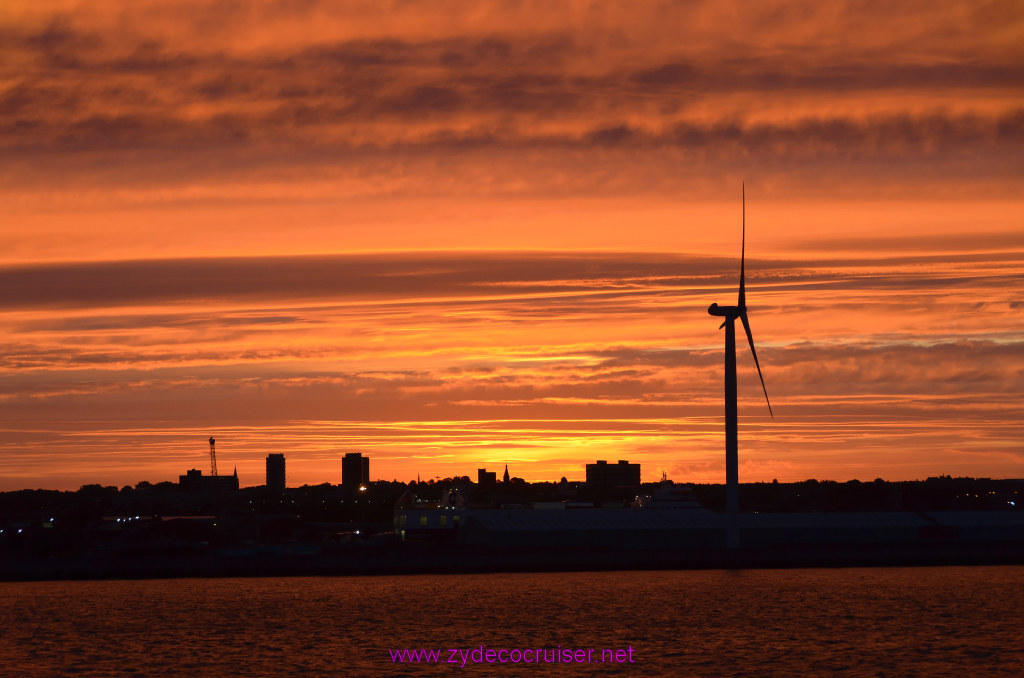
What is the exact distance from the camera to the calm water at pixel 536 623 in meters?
89.9

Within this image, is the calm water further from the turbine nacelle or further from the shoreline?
the turbine nacelle

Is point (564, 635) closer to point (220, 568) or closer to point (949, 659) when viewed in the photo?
point (949, 659)

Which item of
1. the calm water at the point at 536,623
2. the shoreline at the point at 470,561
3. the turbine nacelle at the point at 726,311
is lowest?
the calm water at the point at 536,623

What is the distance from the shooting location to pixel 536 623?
110m

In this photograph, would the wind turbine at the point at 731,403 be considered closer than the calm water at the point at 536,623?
No

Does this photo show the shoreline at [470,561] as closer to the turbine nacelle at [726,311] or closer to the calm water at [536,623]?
the calm water at [536,623]

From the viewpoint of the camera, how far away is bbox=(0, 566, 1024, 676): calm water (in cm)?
8994

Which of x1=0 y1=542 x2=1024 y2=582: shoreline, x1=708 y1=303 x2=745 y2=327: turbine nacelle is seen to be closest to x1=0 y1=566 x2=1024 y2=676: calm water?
x1=0 y1=542 x2=1024 y2=582: shoreline

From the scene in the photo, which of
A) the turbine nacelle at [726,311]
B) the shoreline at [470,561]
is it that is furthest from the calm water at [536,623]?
the turbine nacelle at [726,311]

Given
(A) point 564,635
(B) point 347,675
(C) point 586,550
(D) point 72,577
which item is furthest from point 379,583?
(B) point 347,675

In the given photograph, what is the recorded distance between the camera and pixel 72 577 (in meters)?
160

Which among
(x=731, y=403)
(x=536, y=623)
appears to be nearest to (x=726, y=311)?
(x=731, y=403)

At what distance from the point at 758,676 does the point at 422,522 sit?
10245cm

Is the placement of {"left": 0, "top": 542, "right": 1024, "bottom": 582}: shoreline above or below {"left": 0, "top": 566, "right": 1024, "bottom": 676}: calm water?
above
